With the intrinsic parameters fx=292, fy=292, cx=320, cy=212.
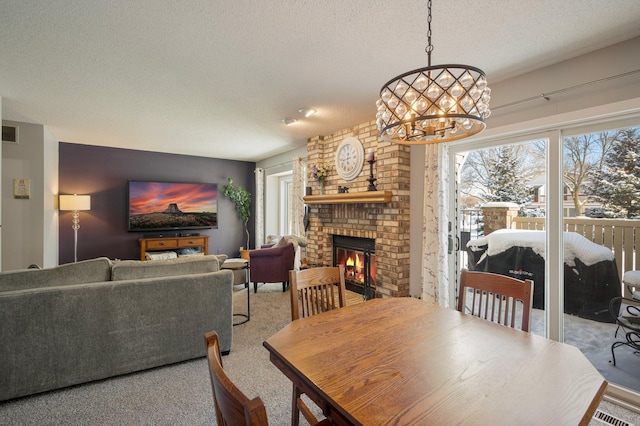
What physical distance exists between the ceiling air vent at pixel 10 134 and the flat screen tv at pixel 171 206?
1.88m

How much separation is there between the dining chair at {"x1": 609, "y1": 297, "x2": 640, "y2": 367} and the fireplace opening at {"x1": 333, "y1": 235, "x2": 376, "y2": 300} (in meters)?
2.25

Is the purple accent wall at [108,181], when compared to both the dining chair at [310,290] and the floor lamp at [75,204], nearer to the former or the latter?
the floor lamp at [75,204]

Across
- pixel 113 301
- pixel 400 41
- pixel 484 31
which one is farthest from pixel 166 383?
pixel 484 31

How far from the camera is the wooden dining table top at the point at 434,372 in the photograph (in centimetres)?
84

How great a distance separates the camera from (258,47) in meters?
2.22

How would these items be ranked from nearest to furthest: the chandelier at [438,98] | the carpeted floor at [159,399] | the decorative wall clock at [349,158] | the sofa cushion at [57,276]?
the chandelier at [438,98], the carpeted floor at [159,399], the sofa cushion at [57,276], the decorative wall clock at [349,158]

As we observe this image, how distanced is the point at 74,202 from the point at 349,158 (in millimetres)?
4712

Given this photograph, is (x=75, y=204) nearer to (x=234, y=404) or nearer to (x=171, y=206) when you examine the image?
(x=171, y=206)

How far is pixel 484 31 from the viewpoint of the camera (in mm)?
1983

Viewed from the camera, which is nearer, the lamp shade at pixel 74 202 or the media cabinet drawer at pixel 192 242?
the lamp shade at pixel 74 202

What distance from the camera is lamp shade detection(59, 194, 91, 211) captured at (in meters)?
4.93

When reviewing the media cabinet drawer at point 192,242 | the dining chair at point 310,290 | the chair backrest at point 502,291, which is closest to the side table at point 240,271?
the dining chair at point 310,290

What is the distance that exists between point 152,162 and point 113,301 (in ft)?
15.7

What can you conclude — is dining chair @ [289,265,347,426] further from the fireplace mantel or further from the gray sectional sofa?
the fireplace mantel
